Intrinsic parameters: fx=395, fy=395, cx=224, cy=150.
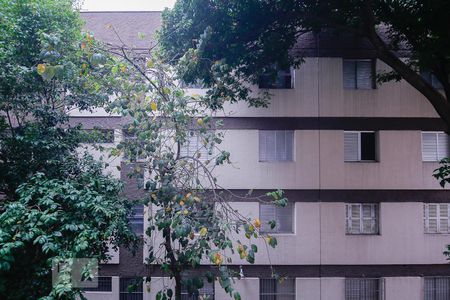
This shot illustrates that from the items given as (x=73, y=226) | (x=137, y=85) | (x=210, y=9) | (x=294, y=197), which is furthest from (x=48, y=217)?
(x=294, y=197)

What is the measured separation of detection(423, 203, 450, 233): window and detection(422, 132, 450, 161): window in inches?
54.9

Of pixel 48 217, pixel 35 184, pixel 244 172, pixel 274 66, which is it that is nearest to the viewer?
pixel 48 217

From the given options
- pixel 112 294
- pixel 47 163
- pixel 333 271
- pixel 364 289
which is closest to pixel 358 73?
pixel 333 271

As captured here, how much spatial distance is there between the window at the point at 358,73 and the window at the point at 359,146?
4.73ft

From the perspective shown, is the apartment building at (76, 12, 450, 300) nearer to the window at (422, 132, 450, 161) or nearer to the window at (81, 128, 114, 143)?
the window at (422, 132, 450, 161)

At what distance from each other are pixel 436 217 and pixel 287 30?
22.9ft

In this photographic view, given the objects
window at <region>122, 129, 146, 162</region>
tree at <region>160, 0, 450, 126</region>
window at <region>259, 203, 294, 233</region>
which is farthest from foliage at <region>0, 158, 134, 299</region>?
window at <region>259, 203, 294, 233</region>

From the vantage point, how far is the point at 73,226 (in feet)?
20.3

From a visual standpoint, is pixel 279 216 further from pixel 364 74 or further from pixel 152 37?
pixel 152 37

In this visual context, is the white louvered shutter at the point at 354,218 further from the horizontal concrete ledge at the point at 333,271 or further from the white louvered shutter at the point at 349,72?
the white louvered shutter at the point at 349,72

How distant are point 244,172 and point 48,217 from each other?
608cm

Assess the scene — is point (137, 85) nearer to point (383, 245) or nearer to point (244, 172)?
point (244, 172)

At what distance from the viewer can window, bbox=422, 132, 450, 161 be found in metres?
11.6

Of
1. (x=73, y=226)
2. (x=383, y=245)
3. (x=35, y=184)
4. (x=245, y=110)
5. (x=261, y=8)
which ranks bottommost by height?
(x=383, y=245)
